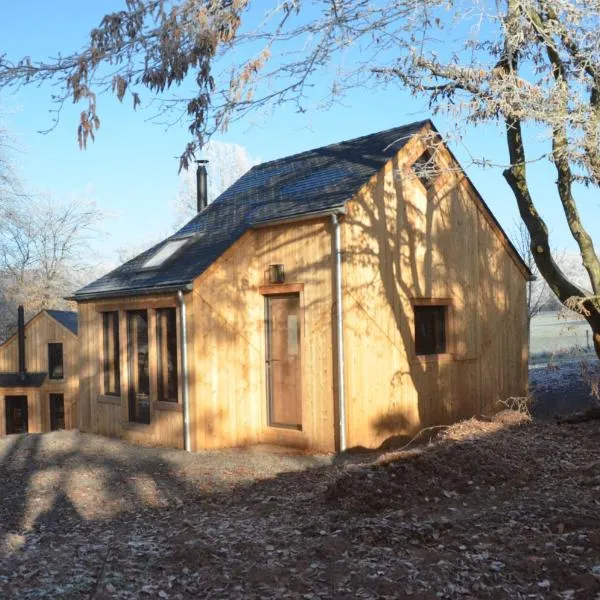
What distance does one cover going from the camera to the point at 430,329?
12.7 m

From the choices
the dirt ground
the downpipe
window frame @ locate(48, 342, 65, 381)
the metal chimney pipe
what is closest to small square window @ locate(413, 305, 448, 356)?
the downpipe

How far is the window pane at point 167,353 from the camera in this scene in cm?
1177

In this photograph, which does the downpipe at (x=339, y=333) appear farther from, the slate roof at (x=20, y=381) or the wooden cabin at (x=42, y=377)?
the slate roof at (x=20, y=381)

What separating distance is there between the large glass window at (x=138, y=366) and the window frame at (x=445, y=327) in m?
4.60

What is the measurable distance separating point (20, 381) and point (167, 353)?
38.7ft

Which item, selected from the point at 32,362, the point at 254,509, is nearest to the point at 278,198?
the point at 254,509

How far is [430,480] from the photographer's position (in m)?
7.37

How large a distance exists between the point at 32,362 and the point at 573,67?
18.1 m

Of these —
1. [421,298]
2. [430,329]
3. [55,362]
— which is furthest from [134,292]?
[55,362]

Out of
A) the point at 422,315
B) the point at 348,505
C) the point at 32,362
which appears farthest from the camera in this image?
the point at 32,362

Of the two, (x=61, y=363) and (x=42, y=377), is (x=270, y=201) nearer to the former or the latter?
(x=61, y=363)

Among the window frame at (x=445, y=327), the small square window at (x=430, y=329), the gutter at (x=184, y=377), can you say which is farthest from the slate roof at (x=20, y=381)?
the window frame at (x=445, y=327)

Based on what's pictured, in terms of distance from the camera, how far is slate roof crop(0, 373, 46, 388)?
21.4 m

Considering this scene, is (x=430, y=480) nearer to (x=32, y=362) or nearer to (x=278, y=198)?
(x=278, y=198)
